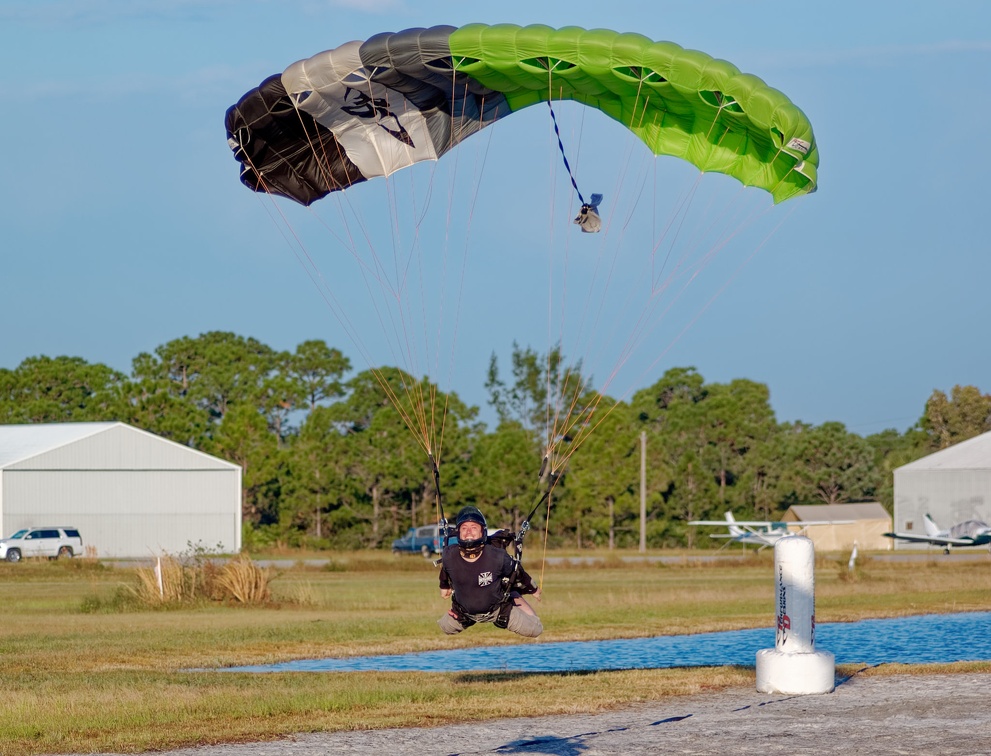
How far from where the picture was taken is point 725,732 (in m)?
11.0

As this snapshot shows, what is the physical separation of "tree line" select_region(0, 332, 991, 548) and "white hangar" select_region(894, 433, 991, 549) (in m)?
8.83

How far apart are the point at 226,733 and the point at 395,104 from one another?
312 inches

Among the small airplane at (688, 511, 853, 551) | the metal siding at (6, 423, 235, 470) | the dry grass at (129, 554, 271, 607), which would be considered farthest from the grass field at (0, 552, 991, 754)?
the small airplane at (688, 511, 853, 551)

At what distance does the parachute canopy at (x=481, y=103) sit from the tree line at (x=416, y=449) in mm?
35034

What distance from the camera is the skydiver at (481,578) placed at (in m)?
12.1

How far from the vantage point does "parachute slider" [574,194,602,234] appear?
15039 mm

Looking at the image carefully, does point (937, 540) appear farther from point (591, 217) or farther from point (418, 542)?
point (591, 217)

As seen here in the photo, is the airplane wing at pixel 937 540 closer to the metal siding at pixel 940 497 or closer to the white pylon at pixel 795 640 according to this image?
the metal siding at pixel 940 497

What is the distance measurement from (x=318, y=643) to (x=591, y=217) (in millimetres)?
8499

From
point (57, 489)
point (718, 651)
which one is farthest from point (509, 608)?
point (57, 489)

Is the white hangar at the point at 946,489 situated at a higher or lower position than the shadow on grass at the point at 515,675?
higher

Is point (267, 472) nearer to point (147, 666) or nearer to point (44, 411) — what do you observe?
point (44, 411)

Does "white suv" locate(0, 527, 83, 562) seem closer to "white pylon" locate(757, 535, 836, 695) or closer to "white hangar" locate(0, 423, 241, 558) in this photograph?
"white hangar" locate(0, 423, 241, 558)

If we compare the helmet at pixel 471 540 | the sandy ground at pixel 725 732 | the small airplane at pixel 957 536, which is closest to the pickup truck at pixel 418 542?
the small airplane at pixel 957 536
